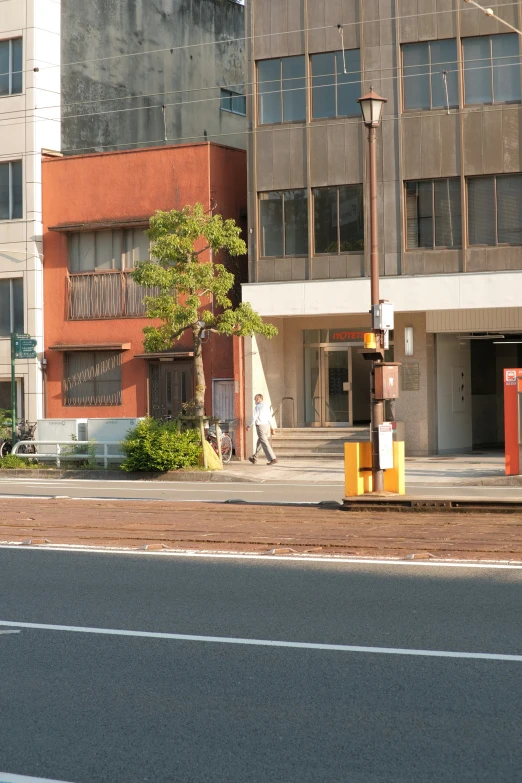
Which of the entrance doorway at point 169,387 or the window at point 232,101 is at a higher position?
the window at point 232,101

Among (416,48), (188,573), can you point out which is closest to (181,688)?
(188,573)

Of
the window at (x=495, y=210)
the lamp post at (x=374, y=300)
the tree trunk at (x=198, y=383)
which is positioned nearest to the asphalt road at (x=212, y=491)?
the lamp post at (x=374, y=300)

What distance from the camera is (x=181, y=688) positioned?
6805mm

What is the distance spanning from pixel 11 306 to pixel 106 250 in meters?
3.62

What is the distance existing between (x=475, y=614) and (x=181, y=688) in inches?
116

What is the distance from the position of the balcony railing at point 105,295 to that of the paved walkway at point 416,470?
5868mm

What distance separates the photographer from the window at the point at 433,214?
28188mm

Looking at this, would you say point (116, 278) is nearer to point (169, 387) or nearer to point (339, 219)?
point (169, 387)

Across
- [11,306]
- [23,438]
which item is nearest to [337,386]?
[23,438]

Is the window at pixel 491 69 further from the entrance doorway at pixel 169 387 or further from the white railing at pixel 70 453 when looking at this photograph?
the white railing at pixel 70 453

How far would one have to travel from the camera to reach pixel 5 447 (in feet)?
101

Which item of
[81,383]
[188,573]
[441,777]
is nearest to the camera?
[441,777]

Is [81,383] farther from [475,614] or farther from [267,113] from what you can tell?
[475,614]

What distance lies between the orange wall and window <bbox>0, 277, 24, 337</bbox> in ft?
2.93
